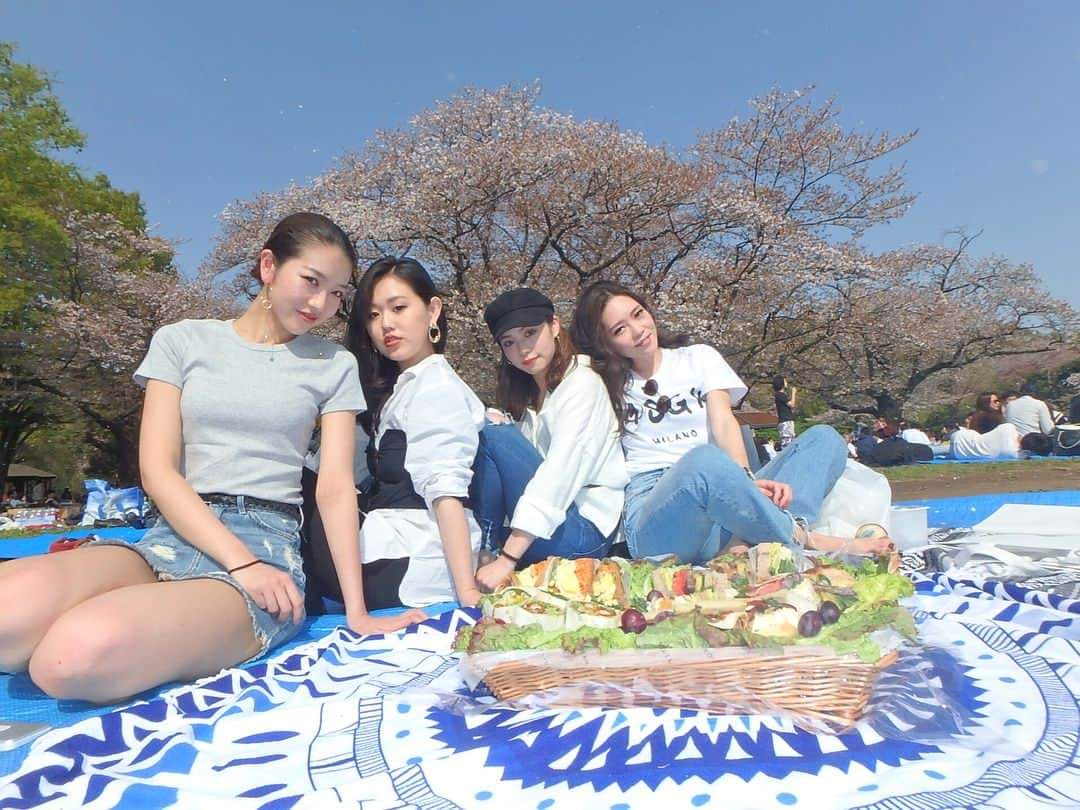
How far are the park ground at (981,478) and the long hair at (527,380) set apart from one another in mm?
4699

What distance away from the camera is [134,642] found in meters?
1.51

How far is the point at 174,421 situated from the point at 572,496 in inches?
46.5

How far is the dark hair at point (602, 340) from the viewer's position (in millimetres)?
2762

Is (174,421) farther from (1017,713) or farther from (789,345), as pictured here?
(789,345)

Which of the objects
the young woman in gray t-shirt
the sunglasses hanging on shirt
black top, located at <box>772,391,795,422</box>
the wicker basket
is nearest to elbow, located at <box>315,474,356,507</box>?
the young woman in gray t-shirt

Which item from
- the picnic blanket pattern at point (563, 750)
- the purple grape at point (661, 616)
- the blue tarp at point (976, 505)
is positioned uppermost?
the purple grape at point (661, 616)

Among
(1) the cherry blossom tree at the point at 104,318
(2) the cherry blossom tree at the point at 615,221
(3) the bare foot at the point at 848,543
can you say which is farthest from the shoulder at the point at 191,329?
(1) the cherry blossom tree at the point at 104,318

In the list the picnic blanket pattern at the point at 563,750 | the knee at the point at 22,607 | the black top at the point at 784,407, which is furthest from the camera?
the black top at the point at 784,407

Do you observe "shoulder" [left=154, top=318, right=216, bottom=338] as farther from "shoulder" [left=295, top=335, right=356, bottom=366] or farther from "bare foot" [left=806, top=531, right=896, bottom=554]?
"bare foot" [left=806, top=531, right=896, bottom=554]

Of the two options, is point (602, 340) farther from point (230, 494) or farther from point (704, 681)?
point (704, 681)

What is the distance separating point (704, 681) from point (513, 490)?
130 cm

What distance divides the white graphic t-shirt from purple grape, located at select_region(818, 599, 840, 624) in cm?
135

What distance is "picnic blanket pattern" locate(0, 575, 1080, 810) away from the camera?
1.08m

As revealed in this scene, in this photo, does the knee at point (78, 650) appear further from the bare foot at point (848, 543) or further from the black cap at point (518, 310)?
the bare foot at point (848, 543)
